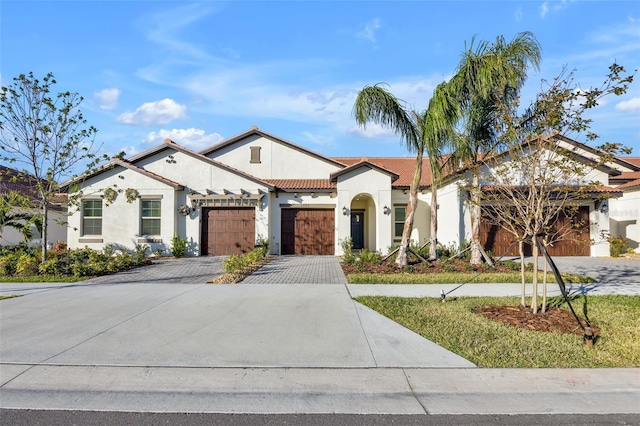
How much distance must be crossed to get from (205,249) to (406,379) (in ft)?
49.6

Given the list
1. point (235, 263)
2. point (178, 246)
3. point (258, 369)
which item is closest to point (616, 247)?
point (235, 263)

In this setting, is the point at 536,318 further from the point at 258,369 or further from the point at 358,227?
the point at 358,227

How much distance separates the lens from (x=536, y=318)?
6.74 m

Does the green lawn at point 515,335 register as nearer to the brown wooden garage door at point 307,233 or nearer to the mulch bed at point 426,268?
the mulch bed at point 426,268

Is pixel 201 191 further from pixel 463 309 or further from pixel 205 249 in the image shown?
pixel 463 309

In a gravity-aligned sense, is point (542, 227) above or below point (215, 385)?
above

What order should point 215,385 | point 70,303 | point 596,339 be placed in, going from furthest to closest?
point 70,303 < point 596,339 < point 215,385

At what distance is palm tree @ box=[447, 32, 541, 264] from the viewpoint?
11570 millimetres

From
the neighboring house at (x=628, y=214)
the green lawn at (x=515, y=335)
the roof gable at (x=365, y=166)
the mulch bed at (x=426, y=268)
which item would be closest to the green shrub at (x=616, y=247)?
the neighboring house at (x=628, y=214)

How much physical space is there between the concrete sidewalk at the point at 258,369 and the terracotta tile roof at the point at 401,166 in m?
13.8

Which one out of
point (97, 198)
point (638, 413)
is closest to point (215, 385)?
point (638, 413)

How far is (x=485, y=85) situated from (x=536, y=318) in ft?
25.2

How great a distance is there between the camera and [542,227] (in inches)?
264

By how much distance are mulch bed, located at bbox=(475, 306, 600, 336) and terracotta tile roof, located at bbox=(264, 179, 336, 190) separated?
12.0m
